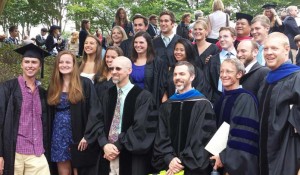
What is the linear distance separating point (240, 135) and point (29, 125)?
259cm

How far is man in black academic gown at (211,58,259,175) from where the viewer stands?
174 inches

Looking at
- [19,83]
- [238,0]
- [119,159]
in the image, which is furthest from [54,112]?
[238,0]

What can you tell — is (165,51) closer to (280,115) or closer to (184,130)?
(184,130)

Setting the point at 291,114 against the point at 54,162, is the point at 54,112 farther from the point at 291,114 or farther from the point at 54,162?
the point at 291,114

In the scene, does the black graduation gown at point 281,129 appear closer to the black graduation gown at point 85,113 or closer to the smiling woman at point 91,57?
the black graduation gown at point 85,113

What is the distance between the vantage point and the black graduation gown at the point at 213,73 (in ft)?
19.5

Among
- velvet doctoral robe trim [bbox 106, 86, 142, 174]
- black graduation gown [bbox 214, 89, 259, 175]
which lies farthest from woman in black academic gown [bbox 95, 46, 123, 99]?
black graduation gown [bbox 214, 89, 259, 175]

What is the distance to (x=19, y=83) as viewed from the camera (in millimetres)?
5203

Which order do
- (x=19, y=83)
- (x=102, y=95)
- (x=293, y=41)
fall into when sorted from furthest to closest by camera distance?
(x=293, y=41) → (x=102, y=95) → (x=19, y=83)

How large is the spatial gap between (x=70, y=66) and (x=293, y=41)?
21.7 feet

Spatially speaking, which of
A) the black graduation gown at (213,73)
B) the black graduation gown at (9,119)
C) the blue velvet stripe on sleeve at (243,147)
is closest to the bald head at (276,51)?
the blue velvet stripe on sleeve at (243,147)

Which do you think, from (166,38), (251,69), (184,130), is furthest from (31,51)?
(251,69)

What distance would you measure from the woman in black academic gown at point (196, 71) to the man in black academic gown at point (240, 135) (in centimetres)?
102

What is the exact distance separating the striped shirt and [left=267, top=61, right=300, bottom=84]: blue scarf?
2.89m
